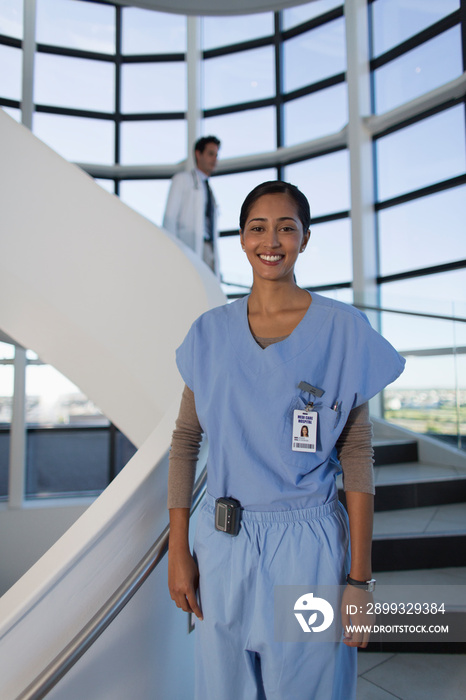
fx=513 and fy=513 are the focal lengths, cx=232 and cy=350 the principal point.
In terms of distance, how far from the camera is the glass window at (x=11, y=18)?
22.0ft

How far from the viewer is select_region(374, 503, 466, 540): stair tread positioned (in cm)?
214

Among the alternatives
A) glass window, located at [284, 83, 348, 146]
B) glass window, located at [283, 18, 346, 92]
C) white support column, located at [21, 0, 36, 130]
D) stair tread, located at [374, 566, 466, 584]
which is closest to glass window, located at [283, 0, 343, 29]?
glass window, located at [283, 18, 346, 92]

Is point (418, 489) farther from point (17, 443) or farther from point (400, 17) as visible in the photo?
point (400, 17)

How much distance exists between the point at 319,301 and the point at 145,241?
64.6 inches

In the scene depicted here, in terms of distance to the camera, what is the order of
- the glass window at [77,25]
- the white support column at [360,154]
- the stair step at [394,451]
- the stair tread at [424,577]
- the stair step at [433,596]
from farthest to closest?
the glass window at [77,25], the white support column at [360,154], the stair step at [394,451], the stair tread at [424,577], the stair step at [433,596]

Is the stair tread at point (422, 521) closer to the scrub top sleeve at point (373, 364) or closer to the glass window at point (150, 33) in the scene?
the scrub top sleeve at point (373, 364)

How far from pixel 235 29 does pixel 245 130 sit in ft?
4.60

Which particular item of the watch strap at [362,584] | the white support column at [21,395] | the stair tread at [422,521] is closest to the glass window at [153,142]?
the white support column at [21,395]

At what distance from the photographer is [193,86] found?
7.05 meters

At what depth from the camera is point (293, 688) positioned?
0.94 m

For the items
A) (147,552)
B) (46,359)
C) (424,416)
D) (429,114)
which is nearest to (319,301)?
(147,552)

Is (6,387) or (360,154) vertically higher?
(360,154)

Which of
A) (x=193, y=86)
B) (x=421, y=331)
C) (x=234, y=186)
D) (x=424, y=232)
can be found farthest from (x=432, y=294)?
(x=193, y=86)

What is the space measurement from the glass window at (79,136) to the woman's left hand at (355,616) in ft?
23.6
